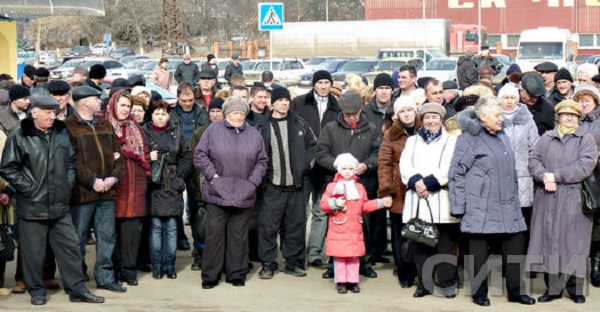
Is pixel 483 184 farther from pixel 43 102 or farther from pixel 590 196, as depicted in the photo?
pixel 43 102

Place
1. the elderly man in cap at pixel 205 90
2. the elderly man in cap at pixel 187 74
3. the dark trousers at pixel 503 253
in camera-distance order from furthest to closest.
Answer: the elderly man in cap at pixel 187 74
the elderly man in cap at pixel 205 90
the dark trousers at pixel 503 253

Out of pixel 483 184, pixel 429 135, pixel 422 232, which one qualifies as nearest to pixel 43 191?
pixel 422 232

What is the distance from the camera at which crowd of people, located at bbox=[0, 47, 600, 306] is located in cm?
926

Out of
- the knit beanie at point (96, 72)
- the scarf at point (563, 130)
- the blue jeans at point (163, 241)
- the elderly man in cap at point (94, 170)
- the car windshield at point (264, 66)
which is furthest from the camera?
the car windshield at point (264, 66)

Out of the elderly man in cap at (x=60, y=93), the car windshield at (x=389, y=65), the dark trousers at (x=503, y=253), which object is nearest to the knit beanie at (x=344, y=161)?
the dark trousers at (x=503, y=253)

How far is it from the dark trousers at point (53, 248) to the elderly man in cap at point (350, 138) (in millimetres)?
2560

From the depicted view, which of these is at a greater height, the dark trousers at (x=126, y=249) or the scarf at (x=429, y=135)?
the scarf at (x=429, y=135)

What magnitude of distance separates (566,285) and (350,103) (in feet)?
8.70

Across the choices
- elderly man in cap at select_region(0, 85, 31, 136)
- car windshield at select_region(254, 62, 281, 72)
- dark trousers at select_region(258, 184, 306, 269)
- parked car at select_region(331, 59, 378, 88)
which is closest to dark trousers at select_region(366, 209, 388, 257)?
dark trousers at select_region(258, 184, 306, 269)

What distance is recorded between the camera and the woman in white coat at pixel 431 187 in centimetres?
955

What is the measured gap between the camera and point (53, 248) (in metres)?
9.44

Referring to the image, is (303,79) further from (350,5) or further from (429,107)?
(350,5)

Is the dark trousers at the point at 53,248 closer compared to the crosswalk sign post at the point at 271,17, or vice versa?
the dark trousers at the point at 53,248

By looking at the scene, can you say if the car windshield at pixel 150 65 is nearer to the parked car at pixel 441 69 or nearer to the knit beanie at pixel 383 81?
the parked car at pixel 441 69
